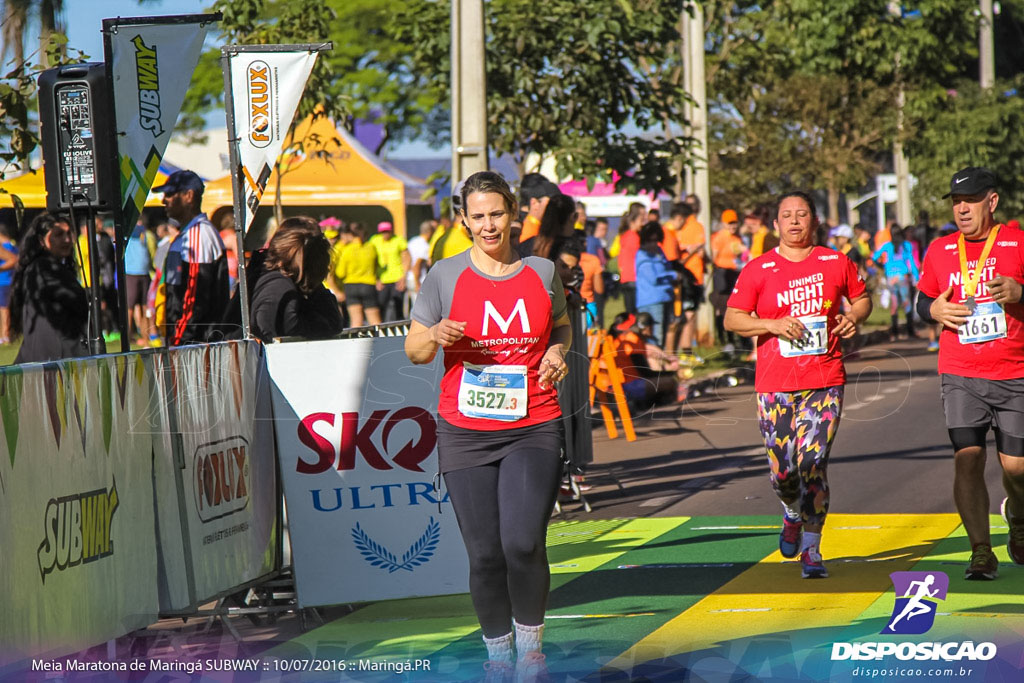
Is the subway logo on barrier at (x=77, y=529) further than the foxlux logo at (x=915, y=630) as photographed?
No

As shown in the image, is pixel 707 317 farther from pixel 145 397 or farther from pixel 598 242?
pixel 145 397

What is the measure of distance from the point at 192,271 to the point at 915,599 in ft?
14.2

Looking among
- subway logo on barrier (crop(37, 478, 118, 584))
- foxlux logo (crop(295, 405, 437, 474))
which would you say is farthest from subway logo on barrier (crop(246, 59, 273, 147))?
subway logo on barrier (crop(37, 478, 118, 584))

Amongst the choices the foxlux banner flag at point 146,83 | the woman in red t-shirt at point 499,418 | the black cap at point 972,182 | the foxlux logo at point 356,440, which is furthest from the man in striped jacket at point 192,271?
the black cap at point 972,182

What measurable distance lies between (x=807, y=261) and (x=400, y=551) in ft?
8.41

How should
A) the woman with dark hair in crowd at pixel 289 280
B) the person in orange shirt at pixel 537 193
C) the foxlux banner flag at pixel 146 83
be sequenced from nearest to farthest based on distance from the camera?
1. the foxlux banner flag at pixel 146 83
2. the woman with dark hair in crowd at pixel 289 280
3. the person in orange shirt at pixel 537 193

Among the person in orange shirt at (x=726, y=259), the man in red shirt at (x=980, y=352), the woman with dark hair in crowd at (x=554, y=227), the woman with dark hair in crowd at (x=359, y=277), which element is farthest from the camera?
the woman with dark hair in crowd at (x=359, y=277)

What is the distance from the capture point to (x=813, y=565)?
7.62 metres

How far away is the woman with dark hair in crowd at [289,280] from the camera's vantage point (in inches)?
305

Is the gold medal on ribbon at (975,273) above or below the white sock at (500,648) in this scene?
above

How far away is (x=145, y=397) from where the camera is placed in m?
6.14

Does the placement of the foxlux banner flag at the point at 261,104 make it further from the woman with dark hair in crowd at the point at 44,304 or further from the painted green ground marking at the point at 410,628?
the painted green ground marking at the point at 410,628

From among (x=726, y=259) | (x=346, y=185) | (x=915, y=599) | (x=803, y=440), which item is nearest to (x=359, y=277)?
(x=726, y=259)

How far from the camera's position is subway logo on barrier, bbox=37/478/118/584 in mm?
5309
